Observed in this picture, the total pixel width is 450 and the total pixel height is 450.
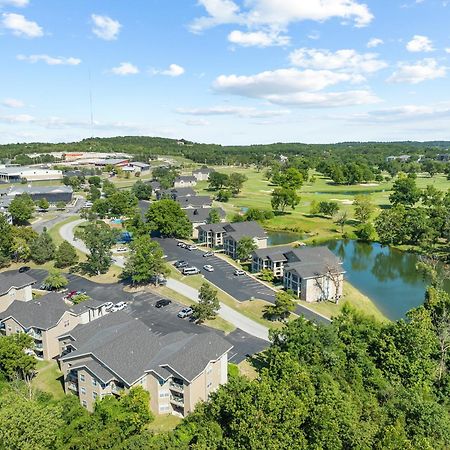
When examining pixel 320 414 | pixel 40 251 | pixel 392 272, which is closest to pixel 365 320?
pixel 320 414

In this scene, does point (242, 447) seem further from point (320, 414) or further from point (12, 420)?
point (12, 420)

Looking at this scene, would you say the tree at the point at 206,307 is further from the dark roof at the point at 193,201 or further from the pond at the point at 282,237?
the dark roof at the point at 193,201

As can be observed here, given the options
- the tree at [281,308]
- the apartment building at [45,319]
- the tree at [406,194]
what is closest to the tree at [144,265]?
the apartment building at [45,319]

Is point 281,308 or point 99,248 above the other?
point 99,248

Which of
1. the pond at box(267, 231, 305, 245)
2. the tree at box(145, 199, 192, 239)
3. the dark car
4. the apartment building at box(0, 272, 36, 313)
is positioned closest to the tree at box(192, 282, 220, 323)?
the dark car

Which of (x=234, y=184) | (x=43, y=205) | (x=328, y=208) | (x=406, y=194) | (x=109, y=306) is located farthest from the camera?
(x=234, y=184)

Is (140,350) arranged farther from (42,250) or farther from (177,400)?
(42,250)

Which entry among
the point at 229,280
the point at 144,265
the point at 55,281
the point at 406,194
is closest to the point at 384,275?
the point at 229,280
